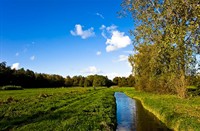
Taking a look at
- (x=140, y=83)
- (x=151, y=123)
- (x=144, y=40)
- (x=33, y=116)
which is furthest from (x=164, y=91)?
(x=33, y=116)

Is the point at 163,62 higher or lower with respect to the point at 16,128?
higher

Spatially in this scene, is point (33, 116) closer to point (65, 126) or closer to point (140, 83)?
point (65, 126)

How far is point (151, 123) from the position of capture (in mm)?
28922

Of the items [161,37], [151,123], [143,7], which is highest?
[143,7]

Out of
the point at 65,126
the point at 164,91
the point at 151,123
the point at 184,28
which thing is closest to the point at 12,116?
the point at 65,126

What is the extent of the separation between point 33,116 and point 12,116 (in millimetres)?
2073

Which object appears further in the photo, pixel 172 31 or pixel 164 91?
pixel 164 91

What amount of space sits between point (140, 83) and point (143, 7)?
174 ft

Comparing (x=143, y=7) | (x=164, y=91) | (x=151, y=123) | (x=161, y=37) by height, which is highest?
(x=143, y=7)

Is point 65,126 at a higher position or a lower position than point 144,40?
lower

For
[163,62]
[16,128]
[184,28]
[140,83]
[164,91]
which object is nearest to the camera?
[16,128]

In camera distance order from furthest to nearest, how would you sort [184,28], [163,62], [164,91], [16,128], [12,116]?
[164,91]
[163,62]
[12,116]
[184,28]
[16,128]

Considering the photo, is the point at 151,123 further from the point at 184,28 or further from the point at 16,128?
the point at 16,128

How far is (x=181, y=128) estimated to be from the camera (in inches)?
877
